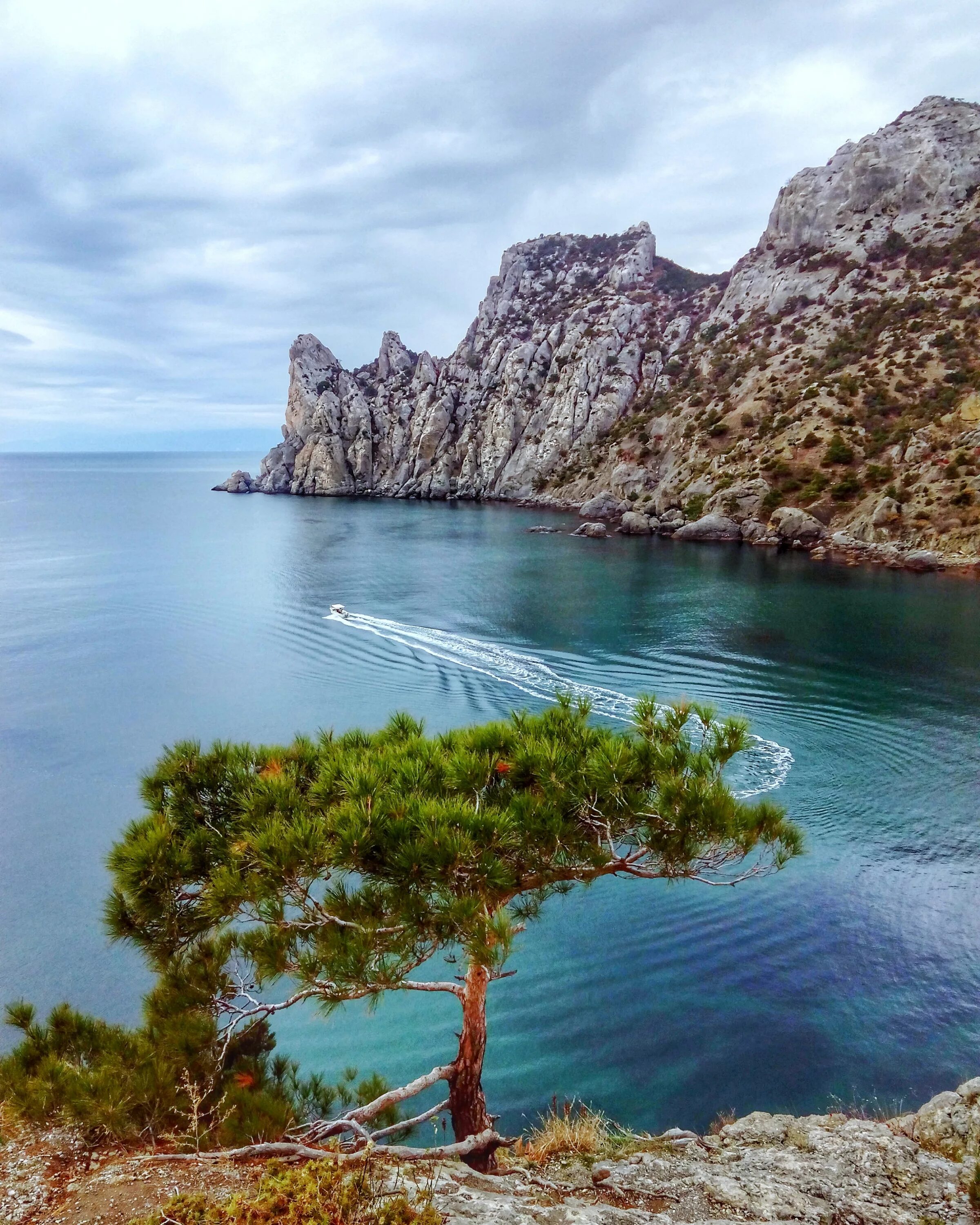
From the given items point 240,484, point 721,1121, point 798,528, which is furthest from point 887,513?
point 240,484

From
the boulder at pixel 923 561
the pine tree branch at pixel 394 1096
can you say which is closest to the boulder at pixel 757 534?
the boulder at pixel 923 561

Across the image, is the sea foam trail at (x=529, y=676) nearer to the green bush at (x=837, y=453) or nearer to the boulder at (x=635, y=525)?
the boulder at (x=635, y=525)

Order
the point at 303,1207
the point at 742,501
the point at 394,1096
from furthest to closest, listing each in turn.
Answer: the point at 742,501 < the point at 394,1096 < the point at 303,1207

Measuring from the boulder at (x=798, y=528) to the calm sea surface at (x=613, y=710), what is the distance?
334cm

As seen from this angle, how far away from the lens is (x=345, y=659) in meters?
25.7

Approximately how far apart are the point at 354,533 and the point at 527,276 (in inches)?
2471

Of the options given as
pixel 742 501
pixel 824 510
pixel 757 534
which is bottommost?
pixel 757 534

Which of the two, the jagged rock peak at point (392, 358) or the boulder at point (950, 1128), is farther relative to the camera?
the jagged rock peak at point (392, 358)

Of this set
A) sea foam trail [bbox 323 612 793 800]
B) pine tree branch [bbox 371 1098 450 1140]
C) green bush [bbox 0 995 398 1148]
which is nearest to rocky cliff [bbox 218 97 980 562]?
sea foam trail [bbox 323 612 793 800]

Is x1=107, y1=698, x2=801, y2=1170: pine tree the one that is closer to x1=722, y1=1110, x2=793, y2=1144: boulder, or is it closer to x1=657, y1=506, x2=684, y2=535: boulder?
x1=722, y1=1110, x2=793, y2=1144: boulder

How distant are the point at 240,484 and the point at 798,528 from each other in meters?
91.8

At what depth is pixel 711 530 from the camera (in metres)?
50.4

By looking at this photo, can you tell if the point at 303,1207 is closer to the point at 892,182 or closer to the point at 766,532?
the point at 766,532

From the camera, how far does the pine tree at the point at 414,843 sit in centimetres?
423
